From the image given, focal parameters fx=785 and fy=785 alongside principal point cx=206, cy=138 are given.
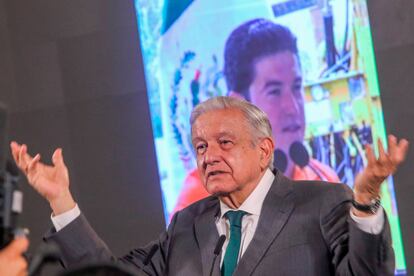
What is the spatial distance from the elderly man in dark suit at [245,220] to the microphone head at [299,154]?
1.28 metres

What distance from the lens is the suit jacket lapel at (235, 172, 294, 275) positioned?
2553mm

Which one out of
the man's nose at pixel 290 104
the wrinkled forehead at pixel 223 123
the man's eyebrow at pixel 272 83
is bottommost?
the wrinkled forehead at pixel 223 123

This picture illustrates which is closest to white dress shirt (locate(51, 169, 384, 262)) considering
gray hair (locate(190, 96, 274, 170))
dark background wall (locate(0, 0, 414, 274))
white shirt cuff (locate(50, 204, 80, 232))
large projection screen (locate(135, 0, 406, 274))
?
white shirt cuff (locate(50, 204, 80, 232))

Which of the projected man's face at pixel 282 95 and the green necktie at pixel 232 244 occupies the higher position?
the projected man's face at pixel 282 95

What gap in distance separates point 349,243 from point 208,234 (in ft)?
1.83

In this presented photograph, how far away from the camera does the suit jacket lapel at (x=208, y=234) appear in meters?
2.65

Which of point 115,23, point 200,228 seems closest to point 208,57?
point 115,23

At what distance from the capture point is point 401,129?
3975 millimetres

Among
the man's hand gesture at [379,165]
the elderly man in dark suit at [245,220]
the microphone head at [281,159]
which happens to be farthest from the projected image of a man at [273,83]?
the man's hand gesture at [379,165]

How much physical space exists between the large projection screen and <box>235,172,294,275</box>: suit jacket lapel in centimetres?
136

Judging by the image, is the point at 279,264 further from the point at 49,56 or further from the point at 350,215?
the point at 49,56

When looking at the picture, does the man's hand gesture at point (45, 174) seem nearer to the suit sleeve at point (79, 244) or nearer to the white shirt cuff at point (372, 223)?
the suit sleeve at point (79, 244)

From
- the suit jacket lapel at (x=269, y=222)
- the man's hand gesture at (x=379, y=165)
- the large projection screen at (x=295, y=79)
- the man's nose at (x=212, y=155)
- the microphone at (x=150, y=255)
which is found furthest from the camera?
the large projection screen at (x=295, y=79)

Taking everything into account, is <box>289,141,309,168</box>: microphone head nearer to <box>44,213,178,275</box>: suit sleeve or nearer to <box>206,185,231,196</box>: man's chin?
<box>206,185,231,196</box>: man's chin
